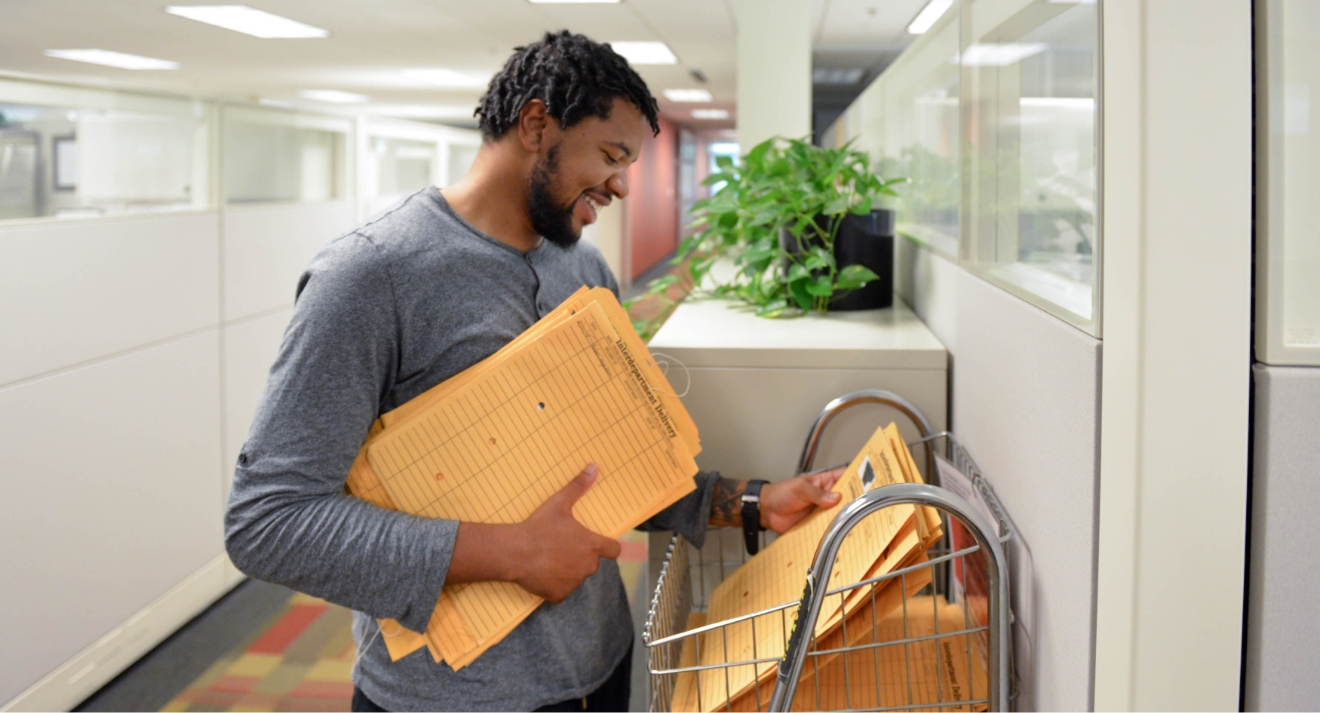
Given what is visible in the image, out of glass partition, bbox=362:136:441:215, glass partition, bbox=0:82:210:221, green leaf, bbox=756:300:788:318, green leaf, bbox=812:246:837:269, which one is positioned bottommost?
green leaf, bbox=756:300:788:318

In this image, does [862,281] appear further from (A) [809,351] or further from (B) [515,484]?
(B) [515,484]

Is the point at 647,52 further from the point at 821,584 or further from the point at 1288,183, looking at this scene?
the point at 1288,183

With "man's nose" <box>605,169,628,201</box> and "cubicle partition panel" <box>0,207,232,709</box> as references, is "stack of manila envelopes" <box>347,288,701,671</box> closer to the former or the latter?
"man's nose" <box>605,169,628,201</box>

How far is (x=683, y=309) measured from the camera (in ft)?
5.81

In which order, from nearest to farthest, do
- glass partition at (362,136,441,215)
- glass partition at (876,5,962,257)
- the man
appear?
the man < glass partition at (876,5,962,257) < glass partition at (362,136,441,215)

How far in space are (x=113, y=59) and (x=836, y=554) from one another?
313 inches

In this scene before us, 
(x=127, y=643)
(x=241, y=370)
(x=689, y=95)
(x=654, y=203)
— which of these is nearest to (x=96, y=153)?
(x=241, y=370)

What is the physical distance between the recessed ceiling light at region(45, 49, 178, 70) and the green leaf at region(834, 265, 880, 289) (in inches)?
267

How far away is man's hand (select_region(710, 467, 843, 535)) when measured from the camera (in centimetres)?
114

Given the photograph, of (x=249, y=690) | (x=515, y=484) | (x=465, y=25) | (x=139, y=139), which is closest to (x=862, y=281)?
(x=515, y=484)

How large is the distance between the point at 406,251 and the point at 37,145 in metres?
2.24

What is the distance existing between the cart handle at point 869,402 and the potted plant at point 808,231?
0.39 m

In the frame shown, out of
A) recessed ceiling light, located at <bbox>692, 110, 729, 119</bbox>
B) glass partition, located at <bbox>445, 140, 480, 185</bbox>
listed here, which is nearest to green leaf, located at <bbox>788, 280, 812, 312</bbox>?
glass partition, located at <bbox>445, 140, 480, 185</bbox>

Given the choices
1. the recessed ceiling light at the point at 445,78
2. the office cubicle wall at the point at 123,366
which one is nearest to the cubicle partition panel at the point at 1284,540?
the office cubicle wall at the point at 123,366
